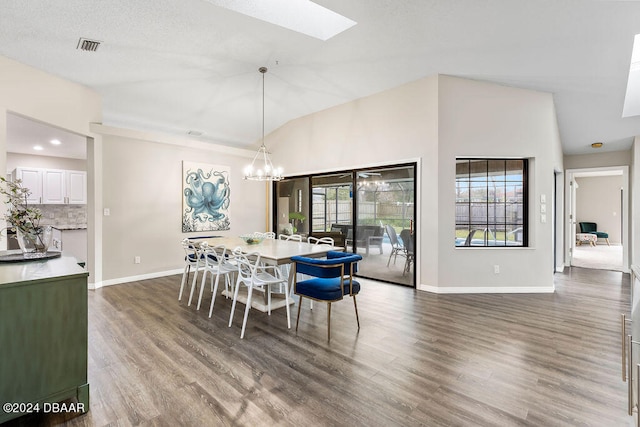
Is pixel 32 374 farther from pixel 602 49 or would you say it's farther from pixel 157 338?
pixel 602 49

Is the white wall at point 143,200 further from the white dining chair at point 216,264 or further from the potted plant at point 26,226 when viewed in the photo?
the potted plant at point 26,226

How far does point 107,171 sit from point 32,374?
12.7ft

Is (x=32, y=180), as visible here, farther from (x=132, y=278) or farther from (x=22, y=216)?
(x=22, y=216)

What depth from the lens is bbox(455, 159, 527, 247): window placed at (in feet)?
15.4

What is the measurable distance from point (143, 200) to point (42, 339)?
3919 mm

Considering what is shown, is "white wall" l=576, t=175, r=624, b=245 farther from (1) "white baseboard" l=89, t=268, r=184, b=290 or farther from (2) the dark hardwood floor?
(1) "white baseboard" l=89, t=268, r=184, b=290

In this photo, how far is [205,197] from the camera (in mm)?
6109

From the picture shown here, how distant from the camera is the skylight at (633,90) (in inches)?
162

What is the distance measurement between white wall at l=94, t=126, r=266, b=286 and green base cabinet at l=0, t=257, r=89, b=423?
10.7ft

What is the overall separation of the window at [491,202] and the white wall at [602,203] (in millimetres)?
9195

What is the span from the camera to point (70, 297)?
74.9 inches

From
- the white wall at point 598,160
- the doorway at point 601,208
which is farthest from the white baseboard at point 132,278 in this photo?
the doorway at point 601,208

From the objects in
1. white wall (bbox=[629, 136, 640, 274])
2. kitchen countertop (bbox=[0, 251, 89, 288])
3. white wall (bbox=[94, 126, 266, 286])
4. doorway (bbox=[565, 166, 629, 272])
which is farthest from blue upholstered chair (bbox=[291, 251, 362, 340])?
doorway (bbox=[565, 166, 629, 272])

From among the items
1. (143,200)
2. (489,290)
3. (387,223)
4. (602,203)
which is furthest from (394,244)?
(602,203)
